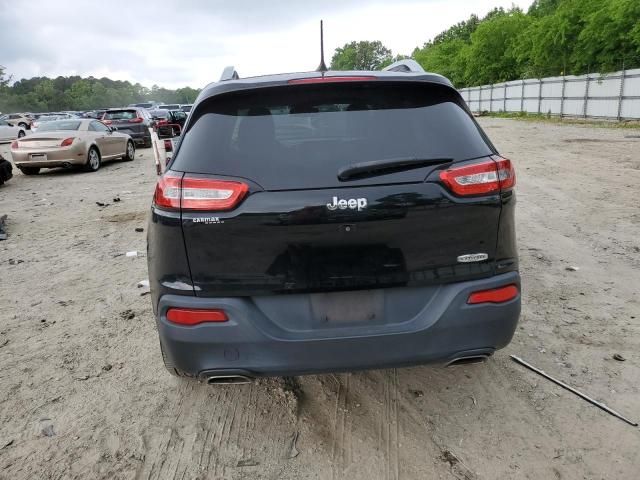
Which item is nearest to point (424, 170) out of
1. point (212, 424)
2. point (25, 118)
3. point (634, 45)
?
point (212, 424)

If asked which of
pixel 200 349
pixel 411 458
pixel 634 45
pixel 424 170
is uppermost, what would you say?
pixel 634 45

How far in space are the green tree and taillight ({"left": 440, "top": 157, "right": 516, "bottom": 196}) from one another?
117650 mm

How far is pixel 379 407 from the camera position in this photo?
2988 mm

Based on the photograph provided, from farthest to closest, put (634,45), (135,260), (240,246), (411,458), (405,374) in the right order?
(634,45), (135,260), (405,374), (411,458), (240,246)

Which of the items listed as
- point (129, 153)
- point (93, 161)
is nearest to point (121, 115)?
point (129, 153)

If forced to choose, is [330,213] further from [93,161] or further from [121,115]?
[121,115]

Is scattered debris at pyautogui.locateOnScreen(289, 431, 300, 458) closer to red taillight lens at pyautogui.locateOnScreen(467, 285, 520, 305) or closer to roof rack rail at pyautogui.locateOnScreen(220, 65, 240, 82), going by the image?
red taillight lens at pyautogui.locateOnScreen(467, 285, 520, 305)

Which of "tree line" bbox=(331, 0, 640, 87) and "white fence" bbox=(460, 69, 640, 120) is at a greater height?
"tree line" bbox=(331, 0, 640, 87)

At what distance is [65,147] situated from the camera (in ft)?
44.0

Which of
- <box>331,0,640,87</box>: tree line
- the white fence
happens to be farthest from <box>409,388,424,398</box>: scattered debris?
<box>331,0,640,87</box>: tree line

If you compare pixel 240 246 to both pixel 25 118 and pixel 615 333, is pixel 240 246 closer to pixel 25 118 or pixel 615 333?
pixel 615 333

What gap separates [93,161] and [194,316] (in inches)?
541

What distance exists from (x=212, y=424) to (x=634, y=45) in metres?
29.3

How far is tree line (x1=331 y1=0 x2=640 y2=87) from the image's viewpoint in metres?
25.2
